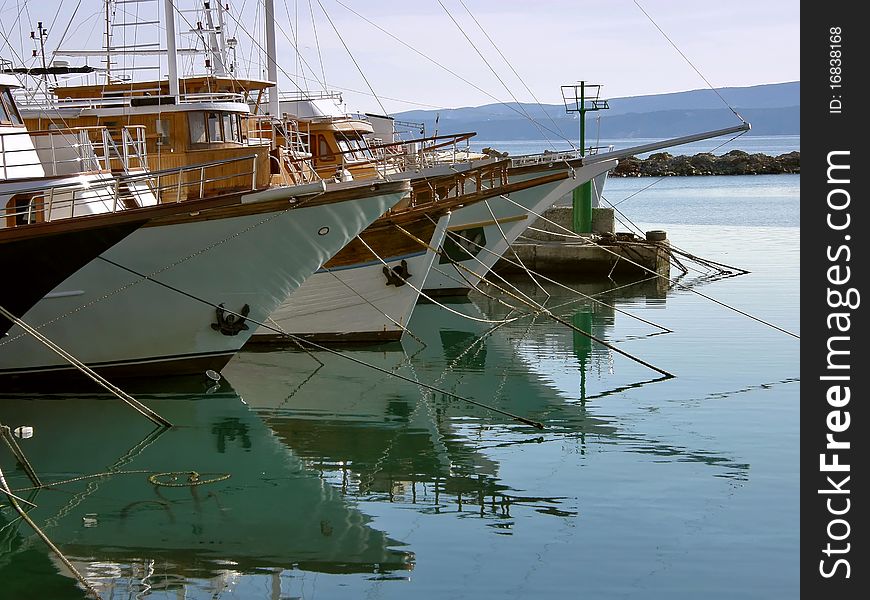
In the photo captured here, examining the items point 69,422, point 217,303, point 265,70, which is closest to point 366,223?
point 217,303

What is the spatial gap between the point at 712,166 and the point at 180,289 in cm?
8764

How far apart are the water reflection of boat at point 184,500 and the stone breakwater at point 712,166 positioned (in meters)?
84.4

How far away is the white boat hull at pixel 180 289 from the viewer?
14766 mm

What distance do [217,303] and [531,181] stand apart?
323 inches

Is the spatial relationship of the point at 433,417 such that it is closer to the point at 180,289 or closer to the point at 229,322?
the point at 229,322

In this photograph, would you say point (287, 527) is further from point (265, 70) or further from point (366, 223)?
point (265, 70)

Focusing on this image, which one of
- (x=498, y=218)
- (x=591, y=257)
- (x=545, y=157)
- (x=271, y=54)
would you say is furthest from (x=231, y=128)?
(x=591, y=257)

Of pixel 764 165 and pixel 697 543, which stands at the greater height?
pixel 764 165

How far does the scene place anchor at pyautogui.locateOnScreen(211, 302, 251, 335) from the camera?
52.3 ft

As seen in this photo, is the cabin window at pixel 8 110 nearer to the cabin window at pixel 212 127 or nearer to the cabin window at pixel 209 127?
the cabin window at pixel 209 127

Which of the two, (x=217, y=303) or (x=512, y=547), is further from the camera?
(x=217, y=303)

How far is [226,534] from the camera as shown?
396 inches

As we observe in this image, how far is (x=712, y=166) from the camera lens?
323 ft

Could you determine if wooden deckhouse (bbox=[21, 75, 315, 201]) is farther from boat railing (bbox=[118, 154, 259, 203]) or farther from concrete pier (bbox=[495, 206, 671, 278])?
concrete pier (bbox=[495, 206, 671, 278])
